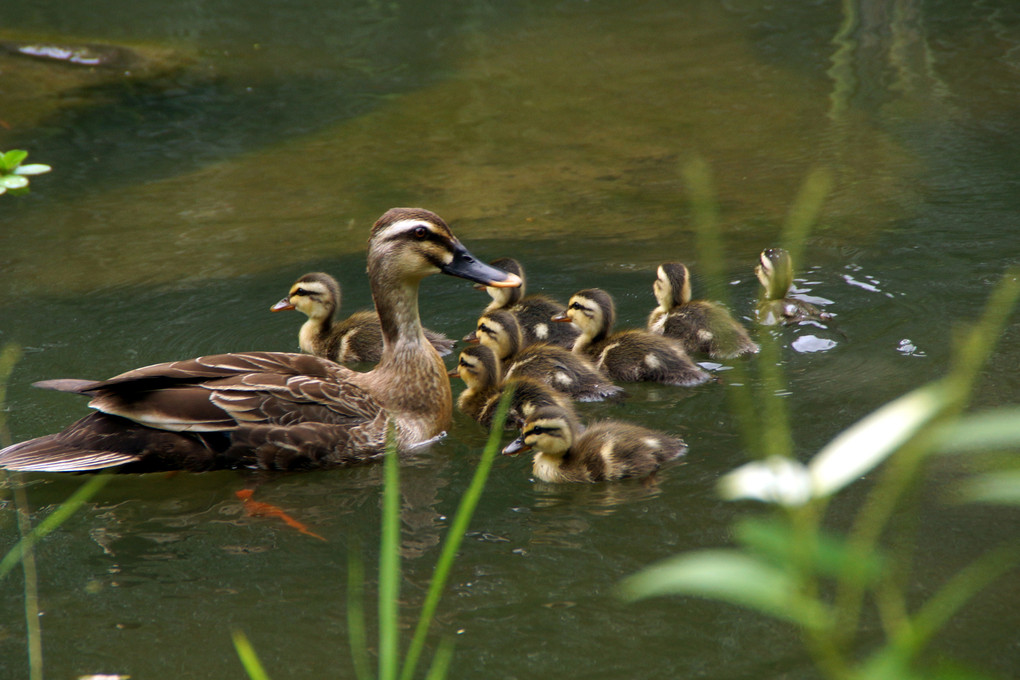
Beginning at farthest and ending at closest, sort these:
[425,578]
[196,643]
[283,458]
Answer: [283,458] → [425,578] → [196,643]

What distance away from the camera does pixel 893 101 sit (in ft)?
28.9

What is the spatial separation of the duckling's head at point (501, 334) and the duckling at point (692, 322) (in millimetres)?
740

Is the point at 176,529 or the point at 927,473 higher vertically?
the point at 927,473

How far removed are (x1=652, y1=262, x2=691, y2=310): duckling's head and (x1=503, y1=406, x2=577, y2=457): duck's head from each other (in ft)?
4.62

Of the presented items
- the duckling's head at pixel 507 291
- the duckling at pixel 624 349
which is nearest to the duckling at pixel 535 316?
the duckling's head at pixel 507 291

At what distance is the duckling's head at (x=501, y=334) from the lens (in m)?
5.24

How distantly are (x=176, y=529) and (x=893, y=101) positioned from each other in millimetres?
7190

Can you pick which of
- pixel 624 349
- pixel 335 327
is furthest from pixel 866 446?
pixel 335 327

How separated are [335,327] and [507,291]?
3.25 ft

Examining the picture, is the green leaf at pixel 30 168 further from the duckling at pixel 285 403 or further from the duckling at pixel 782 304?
the duckling at pixel 782 304

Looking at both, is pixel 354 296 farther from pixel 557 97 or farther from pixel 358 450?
pixel 557 97

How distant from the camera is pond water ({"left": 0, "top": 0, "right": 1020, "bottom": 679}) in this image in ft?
10.8

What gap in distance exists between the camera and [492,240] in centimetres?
689

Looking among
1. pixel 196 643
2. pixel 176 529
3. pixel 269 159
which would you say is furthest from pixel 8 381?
pixel 269 159
